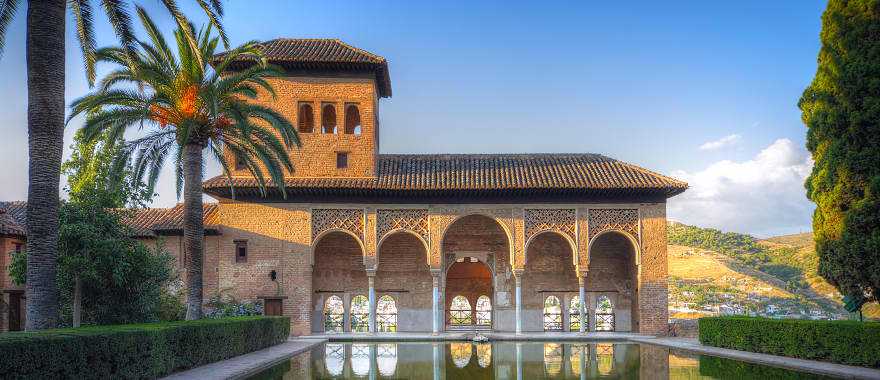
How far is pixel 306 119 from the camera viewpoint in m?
25.8

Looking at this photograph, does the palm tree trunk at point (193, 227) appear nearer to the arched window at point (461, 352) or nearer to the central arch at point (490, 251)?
the arched window at point (461, 352)

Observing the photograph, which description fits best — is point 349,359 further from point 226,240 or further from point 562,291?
point 562,291

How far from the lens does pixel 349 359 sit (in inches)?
635

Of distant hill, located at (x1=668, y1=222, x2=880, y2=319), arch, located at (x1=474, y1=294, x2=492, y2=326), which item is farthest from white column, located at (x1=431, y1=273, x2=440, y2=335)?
distant hill, located at (x1=668, y1=222, x2=880, y2=319)

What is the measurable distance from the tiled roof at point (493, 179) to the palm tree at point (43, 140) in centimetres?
1203

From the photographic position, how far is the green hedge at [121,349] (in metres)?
8.82

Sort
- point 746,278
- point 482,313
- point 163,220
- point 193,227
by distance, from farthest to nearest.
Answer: point 746,278 → point 482,313 → point 163,220 → point 193,227

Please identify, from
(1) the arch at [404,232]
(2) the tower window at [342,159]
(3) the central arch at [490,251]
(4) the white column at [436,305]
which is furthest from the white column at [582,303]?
(2) the tower window at [342,159]

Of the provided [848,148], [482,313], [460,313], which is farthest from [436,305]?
[848,148]

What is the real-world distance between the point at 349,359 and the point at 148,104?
282 inches

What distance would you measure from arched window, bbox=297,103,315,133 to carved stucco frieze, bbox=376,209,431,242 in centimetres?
421

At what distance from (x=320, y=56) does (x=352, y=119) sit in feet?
9.36

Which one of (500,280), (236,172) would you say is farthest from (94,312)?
(500,280)

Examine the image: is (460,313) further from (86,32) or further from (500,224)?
(86,32)
